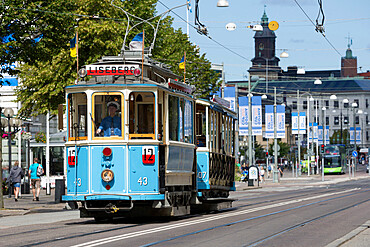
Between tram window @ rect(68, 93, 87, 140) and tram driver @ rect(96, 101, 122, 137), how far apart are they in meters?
0.46

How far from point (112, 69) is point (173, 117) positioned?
1.93 m

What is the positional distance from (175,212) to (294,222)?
9.19 ft

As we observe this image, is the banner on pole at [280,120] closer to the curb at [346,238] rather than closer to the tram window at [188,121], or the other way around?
the tram window at [188,121]

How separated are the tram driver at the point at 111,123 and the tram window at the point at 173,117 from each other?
140cm

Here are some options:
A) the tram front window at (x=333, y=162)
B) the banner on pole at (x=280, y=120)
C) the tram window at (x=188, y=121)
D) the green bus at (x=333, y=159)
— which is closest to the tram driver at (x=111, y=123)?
the tram window at (x=188, y=121)

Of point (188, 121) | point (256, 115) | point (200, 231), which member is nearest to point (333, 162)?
point (256, 115)

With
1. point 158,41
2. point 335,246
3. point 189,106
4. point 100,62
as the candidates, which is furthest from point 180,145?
point 158,41

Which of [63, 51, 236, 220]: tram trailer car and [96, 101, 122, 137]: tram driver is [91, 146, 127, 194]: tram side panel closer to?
[63, 51, 236, 220]: tram trailer car

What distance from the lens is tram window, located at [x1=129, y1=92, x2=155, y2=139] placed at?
56.8 feet

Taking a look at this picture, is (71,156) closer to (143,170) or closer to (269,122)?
(143,170)

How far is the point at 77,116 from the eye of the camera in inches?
698

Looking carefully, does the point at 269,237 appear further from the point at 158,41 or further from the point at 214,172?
the point at 158,41

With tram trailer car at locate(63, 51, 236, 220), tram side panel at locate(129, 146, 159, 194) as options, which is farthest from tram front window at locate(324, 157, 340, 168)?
tram side panel at locate(129, 146, 159, 194)

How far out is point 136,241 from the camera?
1320 cm
